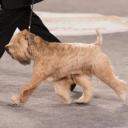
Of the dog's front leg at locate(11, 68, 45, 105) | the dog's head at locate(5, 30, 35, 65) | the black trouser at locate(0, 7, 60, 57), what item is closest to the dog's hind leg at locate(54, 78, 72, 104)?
the dog's front leg at locate(11, 68, 45, 105)

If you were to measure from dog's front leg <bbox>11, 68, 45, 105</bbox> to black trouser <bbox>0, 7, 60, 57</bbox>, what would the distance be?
72cm

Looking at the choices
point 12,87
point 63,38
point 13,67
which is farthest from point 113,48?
point 12,87

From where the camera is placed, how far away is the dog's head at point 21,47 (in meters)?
4.79

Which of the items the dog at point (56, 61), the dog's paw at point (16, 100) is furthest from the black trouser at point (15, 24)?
the dog's paw at point (16, 100)

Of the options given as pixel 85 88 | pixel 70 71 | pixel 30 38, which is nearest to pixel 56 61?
pixel 70 71

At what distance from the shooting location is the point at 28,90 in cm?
484

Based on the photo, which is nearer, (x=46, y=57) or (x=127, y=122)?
(x=127, y=122)

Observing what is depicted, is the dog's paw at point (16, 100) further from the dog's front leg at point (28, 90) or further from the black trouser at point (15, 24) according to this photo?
the black trouser at point (15, 24)

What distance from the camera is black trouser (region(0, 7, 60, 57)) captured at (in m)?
5.41

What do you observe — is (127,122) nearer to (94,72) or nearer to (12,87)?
(94,72)

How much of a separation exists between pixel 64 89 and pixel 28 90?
39cm

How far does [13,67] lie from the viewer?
21.8ft

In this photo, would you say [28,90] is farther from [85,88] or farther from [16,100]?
[85,88]

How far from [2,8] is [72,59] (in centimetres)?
89
